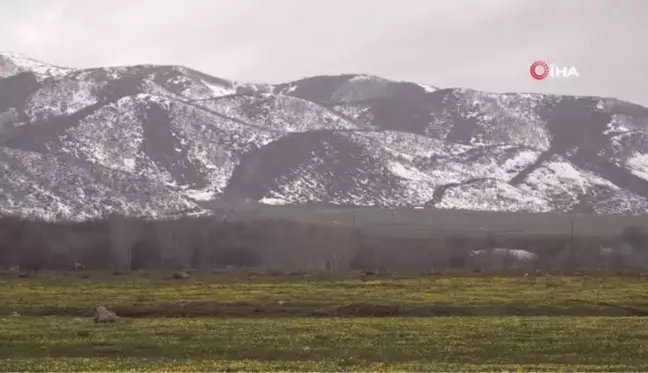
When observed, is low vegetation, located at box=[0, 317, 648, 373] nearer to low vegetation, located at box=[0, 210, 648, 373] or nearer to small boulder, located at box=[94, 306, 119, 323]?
low vegetation, located at box=[0, 210, 648, 373]

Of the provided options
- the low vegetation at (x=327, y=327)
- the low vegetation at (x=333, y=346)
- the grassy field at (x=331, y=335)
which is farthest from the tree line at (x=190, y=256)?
the low vegetation at (x=333, y=346)

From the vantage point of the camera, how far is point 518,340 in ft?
141

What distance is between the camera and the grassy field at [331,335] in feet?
117

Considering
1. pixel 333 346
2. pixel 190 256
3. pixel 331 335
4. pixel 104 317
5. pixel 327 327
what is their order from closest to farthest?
pixel 333 346
pixel 331 335
pixel 327 327
pixel 104 317
pixel 190 256

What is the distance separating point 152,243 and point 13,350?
14624cm

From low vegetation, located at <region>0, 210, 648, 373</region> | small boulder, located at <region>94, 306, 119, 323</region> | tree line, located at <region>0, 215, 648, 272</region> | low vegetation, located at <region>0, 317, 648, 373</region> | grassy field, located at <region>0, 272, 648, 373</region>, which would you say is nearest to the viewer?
low vegetation, located at <region>0, 317, 648, 373</region>

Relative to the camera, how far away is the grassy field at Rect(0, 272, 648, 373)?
35.6 m

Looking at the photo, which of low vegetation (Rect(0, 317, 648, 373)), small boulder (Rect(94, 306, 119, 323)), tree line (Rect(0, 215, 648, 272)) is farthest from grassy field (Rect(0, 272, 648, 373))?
tree line (Rect(0, 215, 648, 272))

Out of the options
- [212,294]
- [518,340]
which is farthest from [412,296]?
[518,340]

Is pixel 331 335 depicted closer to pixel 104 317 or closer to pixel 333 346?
pixel 333 346

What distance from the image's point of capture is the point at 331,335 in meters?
45.6

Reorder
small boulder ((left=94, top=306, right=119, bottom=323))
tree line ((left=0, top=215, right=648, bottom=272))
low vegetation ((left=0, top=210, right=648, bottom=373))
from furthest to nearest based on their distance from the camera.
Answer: tree line ((left=0, top=215, right=648, bottom=272)) < small boulder ((left=94, top=306, right=119, bottom=323)) < low vegetation ((left=0, top=210, right=648, bottom=373))

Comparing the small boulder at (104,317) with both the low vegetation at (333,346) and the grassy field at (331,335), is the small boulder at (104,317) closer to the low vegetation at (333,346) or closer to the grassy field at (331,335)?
the grassy field at (331,335)

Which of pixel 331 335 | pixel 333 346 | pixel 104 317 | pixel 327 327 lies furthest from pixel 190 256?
pixel 333 346
